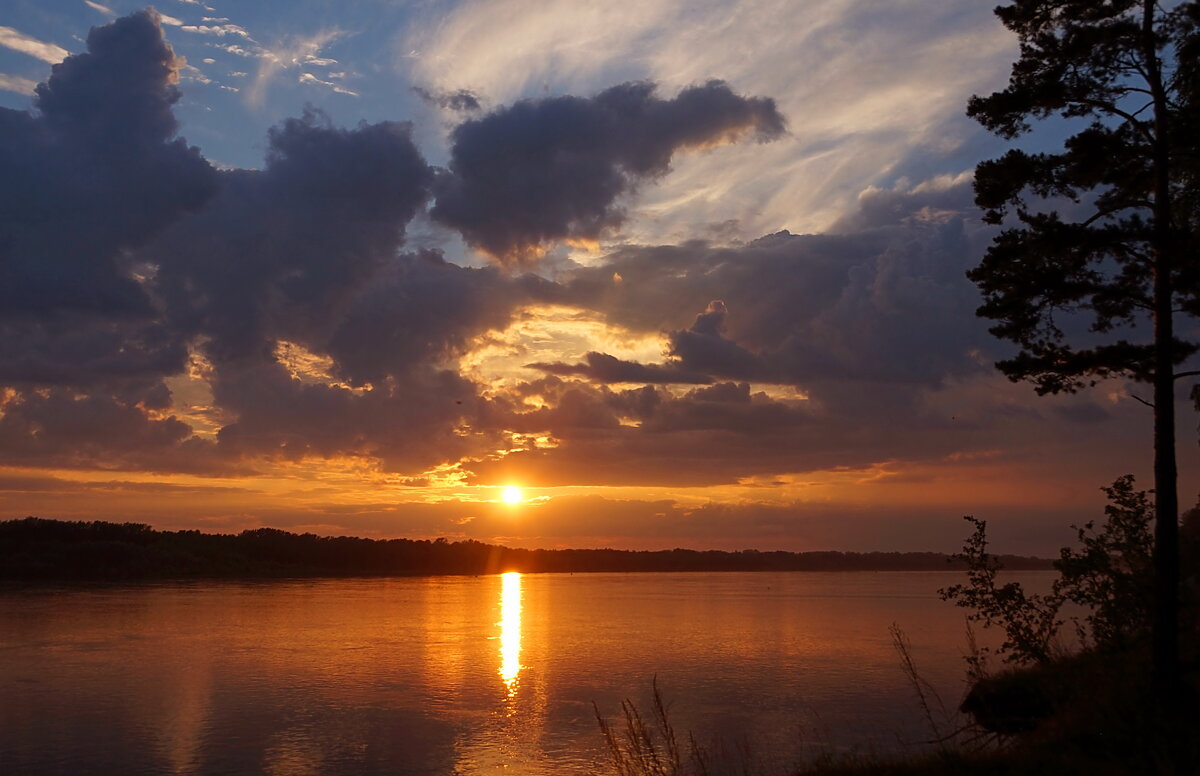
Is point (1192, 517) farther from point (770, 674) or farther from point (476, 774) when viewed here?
point (476, 774)

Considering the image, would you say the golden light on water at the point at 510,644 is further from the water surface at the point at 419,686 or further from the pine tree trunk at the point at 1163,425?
the pine tree trunk at the point at 1163,425

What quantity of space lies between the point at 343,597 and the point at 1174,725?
13552 centimetres

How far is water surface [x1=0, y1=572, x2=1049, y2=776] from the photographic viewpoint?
34219 mm

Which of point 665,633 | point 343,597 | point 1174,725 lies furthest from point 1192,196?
point 343,597

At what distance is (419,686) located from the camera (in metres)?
52.1

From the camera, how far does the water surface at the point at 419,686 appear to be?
112ft

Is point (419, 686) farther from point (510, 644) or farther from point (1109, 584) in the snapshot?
point (1109, 584)

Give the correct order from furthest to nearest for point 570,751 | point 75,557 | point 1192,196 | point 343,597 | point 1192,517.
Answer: point 75,557 → point 343,597 → point 1192,517 → point 570,751 → point 1192,196

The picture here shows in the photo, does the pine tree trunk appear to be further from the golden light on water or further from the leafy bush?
the golden light on water

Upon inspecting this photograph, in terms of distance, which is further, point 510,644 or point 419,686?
point 510,644

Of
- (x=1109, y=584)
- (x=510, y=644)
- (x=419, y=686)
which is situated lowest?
(x=510, y=644)

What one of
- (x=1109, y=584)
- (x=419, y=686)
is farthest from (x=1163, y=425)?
Result: (x=419, y=686)

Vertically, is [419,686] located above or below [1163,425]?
below

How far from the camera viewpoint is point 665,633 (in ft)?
281
